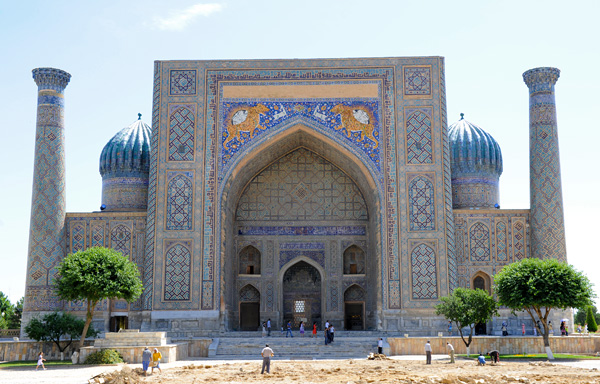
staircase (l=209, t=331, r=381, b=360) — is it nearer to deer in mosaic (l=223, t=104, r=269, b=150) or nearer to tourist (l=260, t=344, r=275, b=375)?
tourist (l=260, t=344, r=275, b=375)

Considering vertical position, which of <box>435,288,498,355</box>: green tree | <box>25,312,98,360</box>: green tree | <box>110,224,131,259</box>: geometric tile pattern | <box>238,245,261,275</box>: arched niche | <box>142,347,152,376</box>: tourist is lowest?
<box>142,347,152,376</box>: tourist

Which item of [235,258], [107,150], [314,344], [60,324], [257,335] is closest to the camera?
[60,324]

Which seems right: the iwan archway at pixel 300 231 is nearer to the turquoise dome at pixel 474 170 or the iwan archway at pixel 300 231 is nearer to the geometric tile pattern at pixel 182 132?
the geometric tile pattern at pixel 182 132

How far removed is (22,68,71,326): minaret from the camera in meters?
13.9

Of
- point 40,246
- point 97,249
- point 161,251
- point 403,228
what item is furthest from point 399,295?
point 40,246

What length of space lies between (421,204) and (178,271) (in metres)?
5.18

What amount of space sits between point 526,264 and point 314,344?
4.10 meters

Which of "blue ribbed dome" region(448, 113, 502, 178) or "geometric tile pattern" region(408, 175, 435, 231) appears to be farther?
"blue ribbed dome" region(448, 113, 502, 178)

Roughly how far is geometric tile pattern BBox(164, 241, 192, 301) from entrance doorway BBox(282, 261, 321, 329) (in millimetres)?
2770

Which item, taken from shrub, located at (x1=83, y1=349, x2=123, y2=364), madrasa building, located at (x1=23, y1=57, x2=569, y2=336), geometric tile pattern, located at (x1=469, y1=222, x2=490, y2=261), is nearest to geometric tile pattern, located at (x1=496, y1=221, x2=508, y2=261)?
madrasa building, located at (x1=23, y1=57, x2=569, y2=336)

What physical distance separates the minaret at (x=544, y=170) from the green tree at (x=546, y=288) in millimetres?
2462

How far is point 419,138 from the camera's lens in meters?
14.6

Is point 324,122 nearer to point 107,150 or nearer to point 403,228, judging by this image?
point 403,228

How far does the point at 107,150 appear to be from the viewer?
56.4ft
